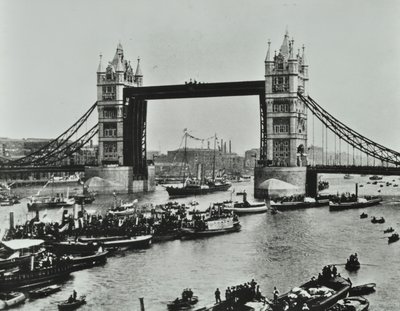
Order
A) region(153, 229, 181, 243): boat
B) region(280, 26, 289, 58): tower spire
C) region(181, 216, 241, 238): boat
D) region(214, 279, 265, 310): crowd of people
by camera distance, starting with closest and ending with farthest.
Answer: region(214, 279, 265, 310): crowd of people < region(153, 229, 181, 243): boat < region(181, 216, 241, 238): boat < region(280, 26, 289, 58): tower spire

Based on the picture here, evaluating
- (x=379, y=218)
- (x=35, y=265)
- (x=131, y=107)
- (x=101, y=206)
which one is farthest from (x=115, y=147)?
(x=35, y=265)

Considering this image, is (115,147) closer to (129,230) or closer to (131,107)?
(131,107)

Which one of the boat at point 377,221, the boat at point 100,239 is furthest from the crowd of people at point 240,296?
the boat at point 377,221

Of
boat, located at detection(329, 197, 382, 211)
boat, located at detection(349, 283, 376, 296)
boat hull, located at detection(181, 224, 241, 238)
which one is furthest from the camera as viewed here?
boat, located at detection(329, 197, 382, 211)

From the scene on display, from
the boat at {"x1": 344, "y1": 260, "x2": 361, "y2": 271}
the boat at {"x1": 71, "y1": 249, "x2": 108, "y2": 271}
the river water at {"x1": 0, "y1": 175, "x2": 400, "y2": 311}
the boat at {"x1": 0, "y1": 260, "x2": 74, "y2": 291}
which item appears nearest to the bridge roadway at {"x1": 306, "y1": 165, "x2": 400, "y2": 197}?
the river water at {"x1": 0, "y1": 175, "x2": 400, "y2": 311}

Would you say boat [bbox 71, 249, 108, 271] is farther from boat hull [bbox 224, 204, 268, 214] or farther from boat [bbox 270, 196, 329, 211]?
boat [bbox 270, 196, 329, 211]

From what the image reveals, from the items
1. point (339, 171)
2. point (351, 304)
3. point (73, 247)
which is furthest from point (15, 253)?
point (339, 171)
